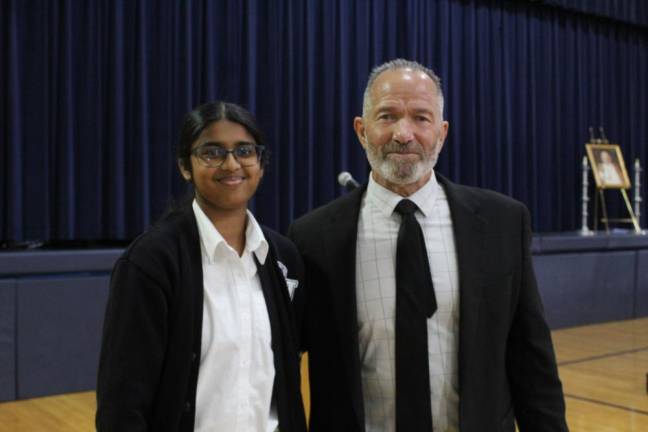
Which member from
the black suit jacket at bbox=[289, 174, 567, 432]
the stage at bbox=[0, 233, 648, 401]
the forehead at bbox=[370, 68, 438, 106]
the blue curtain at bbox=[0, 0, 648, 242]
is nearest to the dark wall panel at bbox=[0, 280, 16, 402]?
the stage at bbox=[0, 233, 648, 401]

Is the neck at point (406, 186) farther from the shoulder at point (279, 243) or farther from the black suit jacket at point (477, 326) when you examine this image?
the shoulder at point (279, 243)

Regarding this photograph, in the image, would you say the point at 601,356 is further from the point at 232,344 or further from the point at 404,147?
the point at 232,344

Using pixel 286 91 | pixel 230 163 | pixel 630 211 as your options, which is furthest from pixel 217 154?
pixel 630 211

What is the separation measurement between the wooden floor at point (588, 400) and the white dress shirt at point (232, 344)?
2445mm

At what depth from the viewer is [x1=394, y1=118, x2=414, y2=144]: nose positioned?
183cm

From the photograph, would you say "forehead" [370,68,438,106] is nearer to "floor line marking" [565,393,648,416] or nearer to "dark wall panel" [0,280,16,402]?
"floor line marking" [565,393,648,416]

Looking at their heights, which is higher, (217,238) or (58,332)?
(217,238)

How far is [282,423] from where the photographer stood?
173 cm

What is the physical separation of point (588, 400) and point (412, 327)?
297cm

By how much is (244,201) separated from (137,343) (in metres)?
0.38

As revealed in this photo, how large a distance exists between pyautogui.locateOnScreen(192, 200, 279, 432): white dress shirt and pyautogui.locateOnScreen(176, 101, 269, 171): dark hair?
119 mm

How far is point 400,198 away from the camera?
6.20 ft

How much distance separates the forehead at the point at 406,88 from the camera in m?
1.84

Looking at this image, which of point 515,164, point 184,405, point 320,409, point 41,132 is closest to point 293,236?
point 320,409
